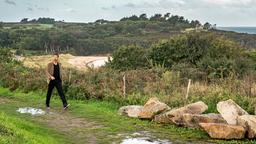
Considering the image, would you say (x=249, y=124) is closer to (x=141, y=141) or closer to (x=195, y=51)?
(x=141, y=141)

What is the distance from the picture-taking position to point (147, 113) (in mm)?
15812

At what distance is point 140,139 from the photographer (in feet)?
42.3

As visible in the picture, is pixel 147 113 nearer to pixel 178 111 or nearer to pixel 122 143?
pixel 178 111

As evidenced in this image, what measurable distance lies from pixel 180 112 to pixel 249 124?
96.7 inches

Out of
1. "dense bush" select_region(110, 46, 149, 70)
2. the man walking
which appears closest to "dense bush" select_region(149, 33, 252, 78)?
"dense bush" select_region(110, 46, 149, 70)

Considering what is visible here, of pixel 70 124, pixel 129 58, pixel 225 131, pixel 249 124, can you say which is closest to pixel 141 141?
pixel 225 131

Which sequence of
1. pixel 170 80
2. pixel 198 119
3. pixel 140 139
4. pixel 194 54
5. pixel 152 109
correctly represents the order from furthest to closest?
1. pixel 194 54
2. pixel 170 80
3. pixel 152 109
4. pixel 198 119
5. pixel 140 139

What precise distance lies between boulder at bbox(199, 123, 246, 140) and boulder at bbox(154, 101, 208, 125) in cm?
154

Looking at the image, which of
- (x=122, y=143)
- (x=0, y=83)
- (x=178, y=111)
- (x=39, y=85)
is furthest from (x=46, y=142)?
(x=0, y=83)

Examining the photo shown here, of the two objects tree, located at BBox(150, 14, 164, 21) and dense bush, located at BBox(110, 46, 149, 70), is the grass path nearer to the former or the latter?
dense bush, located at BBox(110, 46, 149, 70)

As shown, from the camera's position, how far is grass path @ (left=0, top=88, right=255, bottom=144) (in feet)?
38.5

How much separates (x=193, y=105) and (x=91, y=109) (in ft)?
13.5

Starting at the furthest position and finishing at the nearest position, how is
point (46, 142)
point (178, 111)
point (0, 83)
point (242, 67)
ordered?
point (242, 67) → point (0, 83) → point (178, 111) → point (46, 142)

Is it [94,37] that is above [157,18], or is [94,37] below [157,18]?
below
